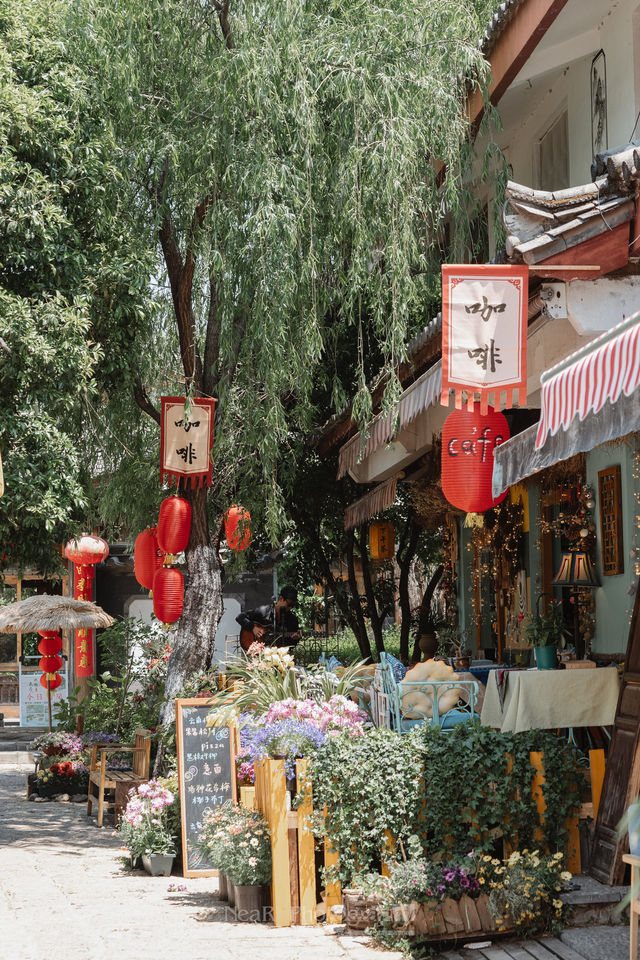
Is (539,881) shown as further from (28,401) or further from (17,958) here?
(28,401)

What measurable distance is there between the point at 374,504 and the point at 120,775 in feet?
14.4

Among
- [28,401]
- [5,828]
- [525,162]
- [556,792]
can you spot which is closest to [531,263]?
[556,792]

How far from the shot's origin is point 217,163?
10227 millimetres

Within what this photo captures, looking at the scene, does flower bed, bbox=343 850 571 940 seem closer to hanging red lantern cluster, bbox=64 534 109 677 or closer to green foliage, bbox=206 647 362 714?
green foliage, bbox=206 647 362 714

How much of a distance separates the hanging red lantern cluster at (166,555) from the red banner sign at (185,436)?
449 millimetres

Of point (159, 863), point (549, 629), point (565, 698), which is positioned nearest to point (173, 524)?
point (159, 863)

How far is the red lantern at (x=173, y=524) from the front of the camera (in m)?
10.6

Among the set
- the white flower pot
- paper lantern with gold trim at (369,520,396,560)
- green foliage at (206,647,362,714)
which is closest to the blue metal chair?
green foliage at (206,647,362,714)

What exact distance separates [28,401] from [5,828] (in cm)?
514

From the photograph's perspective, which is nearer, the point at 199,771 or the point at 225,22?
the point at 199,771

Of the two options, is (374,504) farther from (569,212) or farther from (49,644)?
(49,644)

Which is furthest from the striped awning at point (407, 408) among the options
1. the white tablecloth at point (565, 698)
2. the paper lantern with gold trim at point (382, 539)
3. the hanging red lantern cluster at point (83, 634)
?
the hanging red lantern cluster at point (83, 634)

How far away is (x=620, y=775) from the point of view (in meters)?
6.38

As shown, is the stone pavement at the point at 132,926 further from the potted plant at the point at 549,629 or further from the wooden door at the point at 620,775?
the potted plant at the point at 549,629
